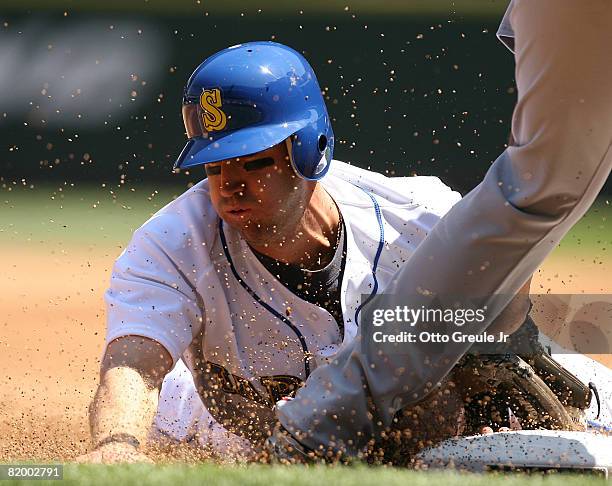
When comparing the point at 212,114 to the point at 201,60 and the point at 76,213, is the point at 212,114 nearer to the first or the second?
the point at 76,213

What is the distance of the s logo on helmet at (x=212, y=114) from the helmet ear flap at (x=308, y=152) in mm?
183

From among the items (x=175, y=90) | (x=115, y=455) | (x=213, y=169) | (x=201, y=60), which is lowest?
(x=115, y=455)

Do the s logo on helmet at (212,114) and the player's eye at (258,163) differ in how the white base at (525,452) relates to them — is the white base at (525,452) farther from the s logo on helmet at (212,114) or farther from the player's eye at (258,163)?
the s logo on helmet at (212,114)

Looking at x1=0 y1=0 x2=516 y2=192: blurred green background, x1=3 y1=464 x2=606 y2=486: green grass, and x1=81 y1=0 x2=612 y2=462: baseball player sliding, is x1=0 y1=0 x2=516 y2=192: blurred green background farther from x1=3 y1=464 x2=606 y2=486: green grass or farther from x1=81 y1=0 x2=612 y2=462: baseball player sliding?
x1=3 y1=464 x2=606 y2=486: green grass

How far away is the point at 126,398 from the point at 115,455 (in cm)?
19

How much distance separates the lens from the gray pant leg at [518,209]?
1.82 m

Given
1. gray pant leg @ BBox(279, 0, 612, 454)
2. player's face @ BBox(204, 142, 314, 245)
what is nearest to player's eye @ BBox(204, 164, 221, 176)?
player's face @ BBox(204, 142, 314, 245)

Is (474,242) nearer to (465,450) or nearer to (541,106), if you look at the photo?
(541,106)

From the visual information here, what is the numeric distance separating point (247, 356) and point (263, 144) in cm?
56

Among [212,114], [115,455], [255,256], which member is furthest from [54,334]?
[115,455]

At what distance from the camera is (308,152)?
2.63 m

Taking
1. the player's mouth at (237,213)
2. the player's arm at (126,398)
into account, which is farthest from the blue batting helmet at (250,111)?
the player's arm at (126,398)

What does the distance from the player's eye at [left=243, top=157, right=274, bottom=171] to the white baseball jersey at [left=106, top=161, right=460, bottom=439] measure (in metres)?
0.19

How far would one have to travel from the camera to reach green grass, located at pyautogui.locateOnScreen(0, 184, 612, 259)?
691 centimetres
